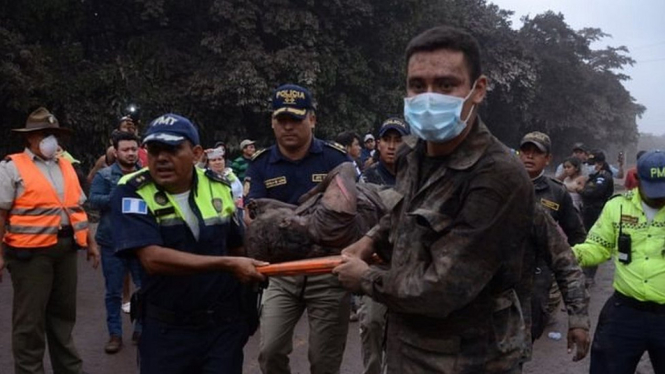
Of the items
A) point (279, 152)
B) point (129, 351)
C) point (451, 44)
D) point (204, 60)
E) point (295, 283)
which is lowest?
point (129, 351)

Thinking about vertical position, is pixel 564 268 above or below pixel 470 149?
below

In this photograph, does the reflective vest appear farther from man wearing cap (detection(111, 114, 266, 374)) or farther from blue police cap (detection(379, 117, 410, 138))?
blue police cap (detection(379, 117, 410, 138))

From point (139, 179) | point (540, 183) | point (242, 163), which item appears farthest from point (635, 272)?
point (242, 163)

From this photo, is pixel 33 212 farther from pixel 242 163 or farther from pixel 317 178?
A: pixel 242 163

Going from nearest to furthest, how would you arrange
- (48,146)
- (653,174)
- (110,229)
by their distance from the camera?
(653,174)
(48,146)
(110,229)

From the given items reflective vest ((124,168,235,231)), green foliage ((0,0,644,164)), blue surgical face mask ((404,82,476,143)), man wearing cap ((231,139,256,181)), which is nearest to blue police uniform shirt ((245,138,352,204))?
reflective vest ((124,168,235,231))

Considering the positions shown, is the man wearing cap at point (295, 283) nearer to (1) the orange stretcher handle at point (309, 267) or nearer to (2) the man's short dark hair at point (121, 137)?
(1) the orange stretcher handle at point (309, 267)

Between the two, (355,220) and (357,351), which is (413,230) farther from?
(357,351)

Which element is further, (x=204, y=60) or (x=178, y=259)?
(x=204, y=60)

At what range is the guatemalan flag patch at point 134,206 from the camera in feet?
9.73

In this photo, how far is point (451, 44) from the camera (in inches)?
88.1

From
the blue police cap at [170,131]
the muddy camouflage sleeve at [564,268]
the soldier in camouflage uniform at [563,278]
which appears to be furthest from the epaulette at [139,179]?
the muddy camouflage sleeve at [564,268]

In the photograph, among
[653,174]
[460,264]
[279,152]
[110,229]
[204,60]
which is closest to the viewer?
[460,264]

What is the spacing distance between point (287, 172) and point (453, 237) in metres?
2.29
